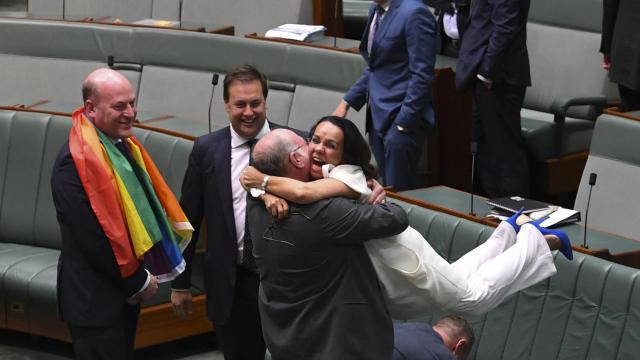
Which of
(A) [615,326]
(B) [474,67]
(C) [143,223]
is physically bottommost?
(A) [615,326]

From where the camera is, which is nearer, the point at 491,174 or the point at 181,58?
the point at 491,174

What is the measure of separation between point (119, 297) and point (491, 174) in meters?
1.98

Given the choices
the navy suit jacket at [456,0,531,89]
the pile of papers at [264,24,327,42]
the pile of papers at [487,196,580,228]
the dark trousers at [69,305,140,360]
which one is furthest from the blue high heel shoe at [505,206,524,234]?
the pile of papers at [264,24,327,42]

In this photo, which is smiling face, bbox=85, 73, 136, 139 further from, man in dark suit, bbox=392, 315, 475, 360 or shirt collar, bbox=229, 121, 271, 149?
man in dark suit, bbox=392, 315, 475, 360

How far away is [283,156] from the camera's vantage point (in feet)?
7.09

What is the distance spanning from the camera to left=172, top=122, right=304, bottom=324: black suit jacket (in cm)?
278

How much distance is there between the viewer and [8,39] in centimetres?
558

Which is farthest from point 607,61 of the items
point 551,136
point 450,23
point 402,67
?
point 402,67

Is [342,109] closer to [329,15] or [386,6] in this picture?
[386,6]

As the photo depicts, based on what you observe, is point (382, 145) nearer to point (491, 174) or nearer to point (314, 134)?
point (491, 174)

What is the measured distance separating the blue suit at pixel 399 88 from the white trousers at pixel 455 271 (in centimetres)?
131

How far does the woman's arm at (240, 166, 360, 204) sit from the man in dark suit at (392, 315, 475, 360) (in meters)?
0.56

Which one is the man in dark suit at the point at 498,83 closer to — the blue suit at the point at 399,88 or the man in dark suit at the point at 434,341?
the blue suit at the point at 399,88

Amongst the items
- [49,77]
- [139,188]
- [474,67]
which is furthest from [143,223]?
[49,77]
